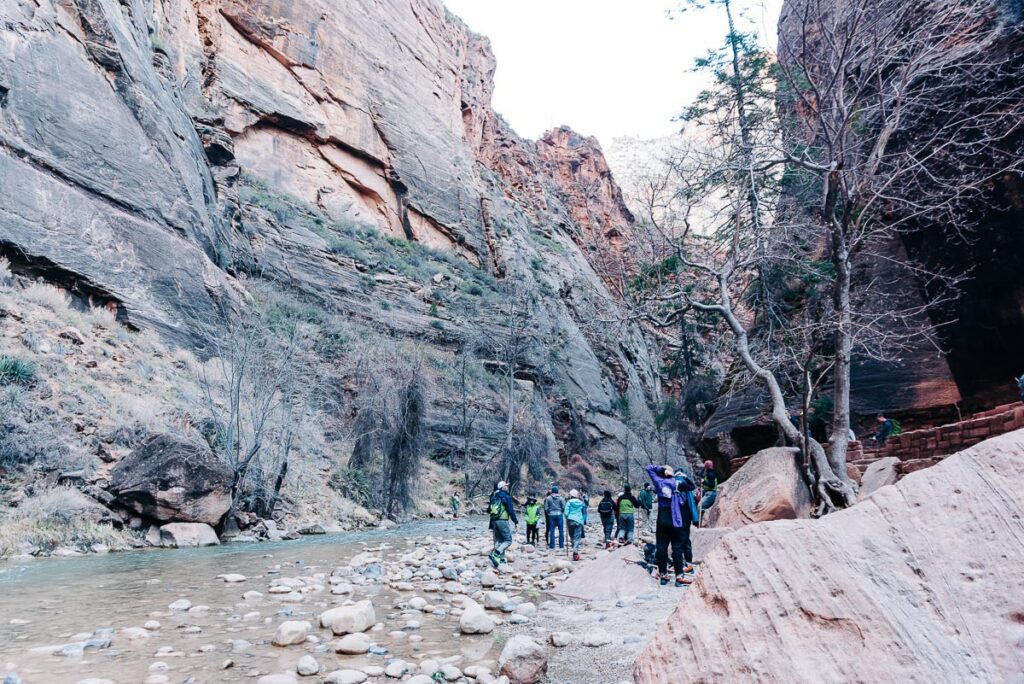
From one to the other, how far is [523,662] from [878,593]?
114 inches

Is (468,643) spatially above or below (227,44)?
below

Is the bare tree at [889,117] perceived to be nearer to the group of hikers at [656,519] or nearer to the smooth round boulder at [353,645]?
the group of hikers at [656,519]

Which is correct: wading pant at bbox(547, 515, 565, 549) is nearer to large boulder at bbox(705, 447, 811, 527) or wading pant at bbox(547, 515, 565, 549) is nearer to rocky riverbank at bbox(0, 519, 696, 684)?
rocky riverbank at bbox(0, 519, 696, 684)

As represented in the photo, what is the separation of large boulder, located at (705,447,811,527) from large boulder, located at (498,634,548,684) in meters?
5.77

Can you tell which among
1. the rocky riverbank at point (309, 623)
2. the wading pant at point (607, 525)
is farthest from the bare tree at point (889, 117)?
the rocky riverbank at point (309, 623)

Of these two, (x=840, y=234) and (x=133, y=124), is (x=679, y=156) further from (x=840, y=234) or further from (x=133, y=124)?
(x=133, y=124)

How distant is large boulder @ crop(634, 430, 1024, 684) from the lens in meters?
2.68

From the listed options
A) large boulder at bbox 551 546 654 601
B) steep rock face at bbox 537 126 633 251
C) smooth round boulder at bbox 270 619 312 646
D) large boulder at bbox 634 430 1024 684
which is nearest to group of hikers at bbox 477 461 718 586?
large boulder at bbox 551 546 654 601

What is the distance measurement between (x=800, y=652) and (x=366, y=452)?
74.5ft

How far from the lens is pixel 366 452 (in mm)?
24250

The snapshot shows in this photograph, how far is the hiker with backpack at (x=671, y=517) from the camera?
852cm

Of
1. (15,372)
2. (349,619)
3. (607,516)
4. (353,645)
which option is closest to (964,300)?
(607,516)

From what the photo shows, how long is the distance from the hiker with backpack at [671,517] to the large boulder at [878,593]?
16.9 feet

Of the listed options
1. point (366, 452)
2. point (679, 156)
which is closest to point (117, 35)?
point (366, 452)
